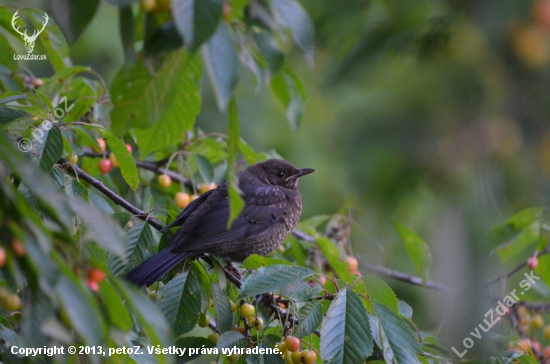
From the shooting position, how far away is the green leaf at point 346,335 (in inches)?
92.7

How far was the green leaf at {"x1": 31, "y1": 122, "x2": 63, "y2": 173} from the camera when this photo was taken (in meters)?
2.64

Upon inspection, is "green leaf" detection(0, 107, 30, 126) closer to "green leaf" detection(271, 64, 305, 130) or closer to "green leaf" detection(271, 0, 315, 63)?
"green leaf" detection(271, 64, 305, 130)

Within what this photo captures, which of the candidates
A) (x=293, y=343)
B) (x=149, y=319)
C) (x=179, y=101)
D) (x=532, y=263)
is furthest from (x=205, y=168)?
(x=149, y=319)

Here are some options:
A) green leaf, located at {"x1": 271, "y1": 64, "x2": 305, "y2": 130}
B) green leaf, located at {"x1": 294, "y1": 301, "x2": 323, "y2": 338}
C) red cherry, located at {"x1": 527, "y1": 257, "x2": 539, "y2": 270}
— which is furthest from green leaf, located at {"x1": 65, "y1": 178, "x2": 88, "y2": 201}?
red cherry, located at {"x1": 527, "y1": 257, "x2": 539, "y2": 270}

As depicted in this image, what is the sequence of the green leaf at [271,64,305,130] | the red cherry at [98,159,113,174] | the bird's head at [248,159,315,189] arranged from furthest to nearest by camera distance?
the bird's head at [248,159,315,189] → the red cherry at [98,159,113,174] → the green leaf at [271,64,305,130]

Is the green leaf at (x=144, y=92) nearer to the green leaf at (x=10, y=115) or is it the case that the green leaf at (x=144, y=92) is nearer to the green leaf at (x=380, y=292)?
the green leaf at (x=10, y=115)

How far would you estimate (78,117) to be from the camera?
12.2ft

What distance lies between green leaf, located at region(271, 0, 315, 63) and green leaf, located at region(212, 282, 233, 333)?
1601 millimetres

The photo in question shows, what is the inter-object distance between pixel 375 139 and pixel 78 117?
9.69ft

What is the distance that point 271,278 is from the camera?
2541mm

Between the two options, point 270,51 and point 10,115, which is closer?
point 270,51

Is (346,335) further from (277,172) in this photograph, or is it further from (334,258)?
(277,172)

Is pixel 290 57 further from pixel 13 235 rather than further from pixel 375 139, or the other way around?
pixel 13 235

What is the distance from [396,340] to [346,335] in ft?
0.81
